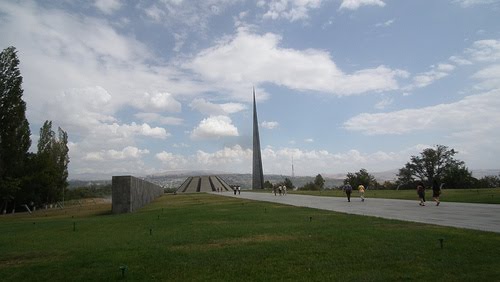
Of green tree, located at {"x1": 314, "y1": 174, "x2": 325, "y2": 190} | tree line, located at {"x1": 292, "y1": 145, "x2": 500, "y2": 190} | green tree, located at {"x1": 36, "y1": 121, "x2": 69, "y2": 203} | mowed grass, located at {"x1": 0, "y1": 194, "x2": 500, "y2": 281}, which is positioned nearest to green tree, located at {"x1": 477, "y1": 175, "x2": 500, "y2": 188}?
tree line, located at {"x1": 292, "y1": 145, "x2": 500, "y2": 190}

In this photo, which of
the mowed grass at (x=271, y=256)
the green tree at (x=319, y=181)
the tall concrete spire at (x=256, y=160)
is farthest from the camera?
the tall concrete spire at (x=256, y=160)

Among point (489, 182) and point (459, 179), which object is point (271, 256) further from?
point (489, 182)

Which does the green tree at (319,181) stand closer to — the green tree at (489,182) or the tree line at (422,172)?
the tree line at (422,172)

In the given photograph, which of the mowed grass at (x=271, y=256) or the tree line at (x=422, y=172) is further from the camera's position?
the tree line at (x=422, y=172)

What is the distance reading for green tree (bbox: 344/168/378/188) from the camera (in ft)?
228

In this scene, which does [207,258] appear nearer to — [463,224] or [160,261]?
[160,261]

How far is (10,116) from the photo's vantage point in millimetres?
35625

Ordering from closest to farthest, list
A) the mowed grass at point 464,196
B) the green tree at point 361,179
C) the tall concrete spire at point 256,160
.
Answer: the mowed grass at point 464,196 → the green tree at point 361,179 → the tall concrete spire at point 256,160

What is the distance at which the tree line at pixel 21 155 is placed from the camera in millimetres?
35656

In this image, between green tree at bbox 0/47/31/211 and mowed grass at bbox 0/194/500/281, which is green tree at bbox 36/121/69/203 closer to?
green tree at bbox 0/47/31/211

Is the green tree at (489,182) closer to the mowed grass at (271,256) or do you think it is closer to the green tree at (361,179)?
the green tree at (361,179)

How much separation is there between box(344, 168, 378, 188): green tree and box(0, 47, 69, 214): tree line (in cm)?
4702

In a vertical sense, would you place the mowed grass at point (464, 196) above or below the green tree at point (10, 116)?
below

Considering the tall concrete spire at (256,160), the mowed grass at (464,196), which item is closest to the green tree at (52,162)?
the mowed grass at (464,196)
